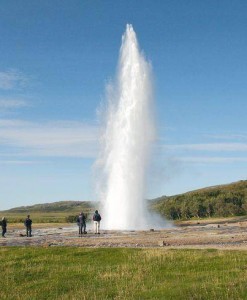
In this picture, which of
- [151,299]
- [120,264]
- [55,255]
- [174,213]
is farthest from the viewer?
[174,213]

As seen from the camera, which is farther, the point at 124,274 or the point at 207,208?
the point at 207,208

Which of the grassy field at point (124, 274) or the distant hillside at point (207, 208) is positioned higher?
the distant hillside at point (207, 208)

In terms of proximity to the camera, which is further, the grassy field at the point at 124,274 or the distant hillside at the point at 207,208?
the distant hillside at the point at 207,208

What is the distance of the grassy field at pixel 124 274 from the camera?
1997cm

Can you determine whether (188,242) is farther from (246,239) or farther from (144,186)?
(144,186)

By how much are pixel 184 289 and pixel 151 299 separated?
67.1 inches

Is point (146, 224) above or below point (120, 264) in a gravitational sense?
above

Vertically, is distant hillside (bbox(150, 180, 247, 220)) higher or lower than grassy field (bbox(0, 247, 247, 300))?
higher

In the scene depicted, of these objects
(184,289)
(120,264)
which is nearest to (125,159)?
(120,264)

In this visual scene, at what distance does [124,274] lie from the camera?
24.0 metres

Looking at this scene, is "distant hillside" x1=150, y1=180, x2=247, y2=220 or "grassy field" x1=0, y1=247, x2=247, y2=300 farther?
"distant hillside" x1=150, y1=180, x2=247, y2=220

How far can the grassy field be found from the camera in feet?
65.5

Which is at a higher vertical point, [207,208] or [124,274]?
[207,208]

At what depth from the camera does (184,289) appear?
65.1 feet
